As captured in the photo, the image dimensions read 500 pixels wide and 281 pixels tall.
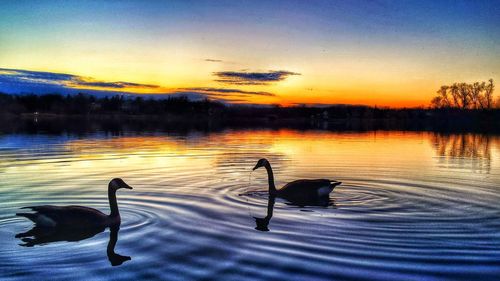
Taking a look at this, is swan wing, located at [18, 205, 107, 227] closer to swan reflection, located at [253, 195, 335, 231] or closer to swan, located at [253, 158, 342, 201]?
swan reflection, located at [253, 195, 335, 231]

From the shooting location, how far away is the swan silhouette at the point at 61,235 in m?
9.35

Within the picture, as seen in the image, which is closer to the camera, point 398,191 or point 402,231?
point 402,231

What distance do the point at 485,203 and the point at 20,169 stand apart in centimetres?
1949

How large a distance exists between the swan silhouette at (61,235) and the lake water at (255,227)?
3.5 inches

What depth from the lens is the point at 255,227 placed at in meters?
10.8

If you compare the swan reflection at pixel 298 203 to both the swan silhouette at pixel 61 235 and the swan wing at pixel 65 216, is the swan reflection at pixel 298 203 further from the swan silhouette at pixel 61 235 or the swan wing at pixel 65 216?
the swan wing at pixel 65 216

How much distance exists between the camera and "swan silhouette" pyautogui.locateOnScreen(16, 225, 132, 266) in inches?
368

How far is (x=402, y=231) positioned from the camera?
10.3 metres

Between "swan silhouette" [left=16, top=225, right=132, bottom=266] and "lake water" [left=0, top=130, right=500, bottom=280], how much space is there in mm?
88

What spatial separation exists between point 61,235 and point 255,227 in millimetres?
4504

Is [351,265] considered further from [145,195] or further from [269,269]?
[145,195]

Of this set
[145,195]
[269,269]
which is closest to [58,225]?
[145,195]

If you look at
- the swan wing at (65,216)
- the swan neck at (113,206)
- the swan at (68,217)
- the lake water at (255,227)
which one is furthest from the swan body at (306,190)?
the swan wing at (65,216)

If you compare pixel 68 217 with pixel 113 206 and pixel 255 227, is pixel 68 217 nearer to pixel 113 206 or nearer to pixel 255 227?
pixel 113 206
